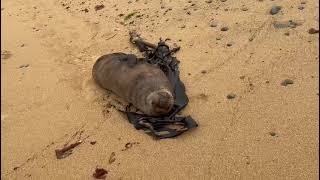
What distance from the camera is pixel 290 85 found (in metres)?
4.75

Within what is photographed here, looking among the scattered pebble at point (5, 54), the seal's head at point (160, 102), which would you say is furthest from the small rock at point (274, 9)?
the scattered pebble at point (5, 54)

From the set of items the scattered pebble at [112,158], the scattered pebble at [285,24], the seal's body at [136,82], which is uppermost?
the scattered pebble at [285,24]

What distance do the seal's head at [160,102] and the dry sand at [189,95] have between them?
0.71ft

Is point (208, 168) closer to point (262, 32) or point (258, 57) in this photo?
point (258, 57)

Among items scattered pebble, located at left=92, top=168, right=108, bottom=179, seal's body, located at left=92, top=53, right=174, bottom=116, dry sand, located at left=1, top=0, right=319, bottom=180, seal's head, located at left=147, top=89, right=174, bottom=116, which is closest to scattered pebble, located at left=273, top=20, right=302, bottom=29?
dry sand, located at left=1, top=0, right=319, bottom=180

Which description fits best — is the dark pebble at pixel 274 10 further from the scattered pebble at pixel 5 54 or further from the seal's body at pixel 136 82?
the scattered pebble at pixel 5 54

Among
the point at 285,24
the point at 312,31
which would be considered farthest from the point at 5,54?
the point at 312,31

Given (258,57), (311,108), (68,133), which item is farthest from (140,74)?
(311,108)

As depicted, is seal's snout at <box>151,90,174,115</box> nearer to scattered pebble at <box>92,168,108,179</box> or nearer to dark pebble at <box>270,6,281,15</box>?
scattered pebble at <box>92,168,108,179</box>

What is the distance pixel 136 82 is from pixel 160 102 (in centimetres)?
42

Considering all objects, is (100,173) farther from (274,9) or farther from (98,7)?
(98,7)

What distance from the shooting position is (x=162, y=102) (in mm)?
4613

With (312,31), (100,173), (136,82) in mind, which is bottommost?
(100,173)

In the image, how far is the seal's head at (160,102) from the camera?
4617mm
